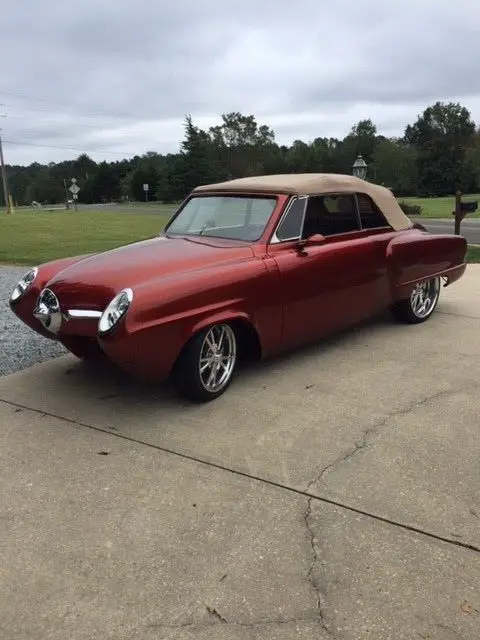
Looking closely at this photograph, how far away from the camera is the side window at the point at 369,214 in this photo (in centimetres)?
573

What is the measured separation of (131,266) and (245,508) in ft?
6.19

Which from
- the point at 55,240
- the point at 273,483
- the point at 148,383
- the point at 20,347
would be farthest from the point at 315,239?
the point at 55,240

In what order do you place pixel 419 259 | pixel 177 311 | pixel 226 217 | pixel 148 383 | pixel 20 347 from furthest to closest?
pixel 419 259 → pixel 20 347 → pixel 226 217 → pixel 148 383 → pixel 177 311

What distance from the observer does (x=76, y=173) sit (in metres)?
123

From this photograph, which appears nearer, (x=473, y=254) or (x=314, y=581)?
(x=314, y=581)

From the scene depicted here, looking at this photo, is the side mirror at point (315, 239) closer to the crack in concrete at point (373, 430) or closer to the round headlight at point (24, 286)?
the crack in concrete at point (373, 430)

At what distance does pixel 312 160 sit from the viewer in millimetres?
86312

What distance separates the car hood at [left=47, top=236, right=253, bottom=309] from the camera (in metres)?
3.88

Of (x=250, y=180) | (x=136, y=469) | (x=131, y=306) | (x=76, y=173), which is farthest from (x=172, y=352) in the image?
(x=76, y=173)

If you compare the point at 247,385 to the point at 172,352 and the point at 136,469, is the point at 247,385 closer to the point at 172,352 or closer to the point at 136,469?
the point at 172,352

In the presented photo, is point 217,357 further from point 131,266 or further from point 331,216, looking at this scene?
point 331,216

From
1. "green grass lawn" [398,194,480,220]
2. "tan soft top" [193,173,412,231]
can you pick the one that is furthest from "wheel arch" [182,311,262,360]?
"green grass lawn" [398,194,480,220]

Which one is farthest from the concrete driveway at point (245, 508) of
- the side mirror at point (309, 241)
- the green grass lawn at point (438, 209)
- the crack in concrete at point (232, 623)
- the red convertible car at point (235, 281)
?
the green grass lawn at point (438, 209)

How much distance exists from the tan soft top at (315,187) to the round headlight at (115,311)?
1.87m
